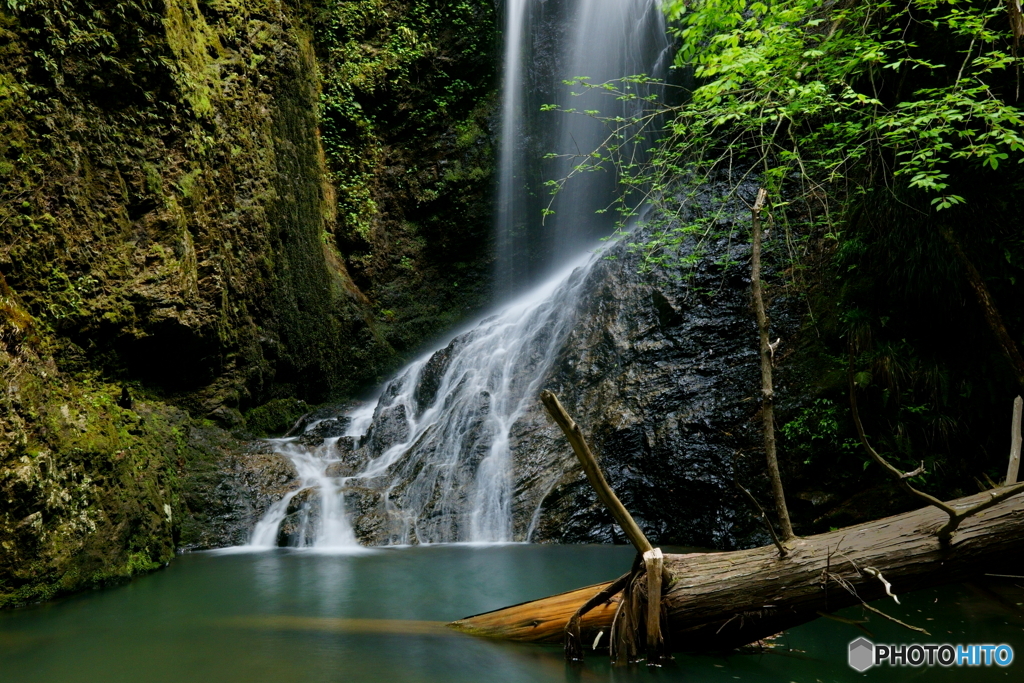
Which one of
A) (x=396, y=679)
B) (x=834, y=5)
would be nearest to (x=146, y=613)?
(x=396, y=679)

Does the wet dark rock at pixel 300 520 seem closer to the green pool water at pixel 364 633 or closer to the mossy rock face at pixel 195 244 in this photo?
the mossy rock face at pixel 195 244

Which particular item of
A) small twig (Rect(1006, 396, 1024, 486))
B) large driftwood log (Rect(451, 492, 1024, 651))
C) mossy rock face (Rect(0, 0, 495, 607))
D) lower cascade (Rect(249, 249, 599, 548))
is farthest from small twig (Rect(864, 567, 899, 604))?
mossy rock face (Rect(0, 0, 495, 607))

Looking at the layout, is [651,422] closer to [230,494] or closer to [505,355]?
[505,355]

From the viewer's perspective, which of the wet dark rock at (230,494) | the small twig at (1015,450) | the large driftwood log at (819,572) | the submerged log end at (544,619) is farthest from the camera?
the wet dark rock at (230,494)

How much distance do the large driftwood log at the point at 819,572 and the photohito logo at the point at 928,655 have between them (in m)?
0.82

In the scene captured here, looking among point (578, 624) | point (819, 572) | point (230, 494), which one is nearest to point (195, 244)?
point (230, 494)

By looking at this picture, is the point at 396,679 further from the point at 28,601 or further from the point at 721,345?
the point at 721,345

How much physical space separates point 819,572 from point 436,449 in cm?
661

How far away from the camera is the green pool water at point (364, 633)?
11.3 ft

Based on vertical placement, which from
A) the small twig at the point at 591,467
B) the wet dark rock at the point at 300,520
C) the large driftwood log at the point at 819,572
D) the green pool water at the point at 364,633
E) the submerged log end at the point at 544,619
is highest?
the small twig at the point at 591,467

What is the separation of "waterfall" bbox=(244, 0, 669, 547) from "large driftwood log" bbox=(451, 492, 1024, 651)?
4.56 metres

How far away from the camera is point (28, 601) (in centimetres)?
500

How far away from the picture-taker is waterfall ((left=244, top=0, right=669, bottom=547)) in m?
8.10

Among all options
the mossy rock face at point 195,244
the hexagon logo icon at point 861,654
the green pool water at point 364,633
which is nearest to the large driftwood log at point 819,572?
the green pool water at point 364,633
